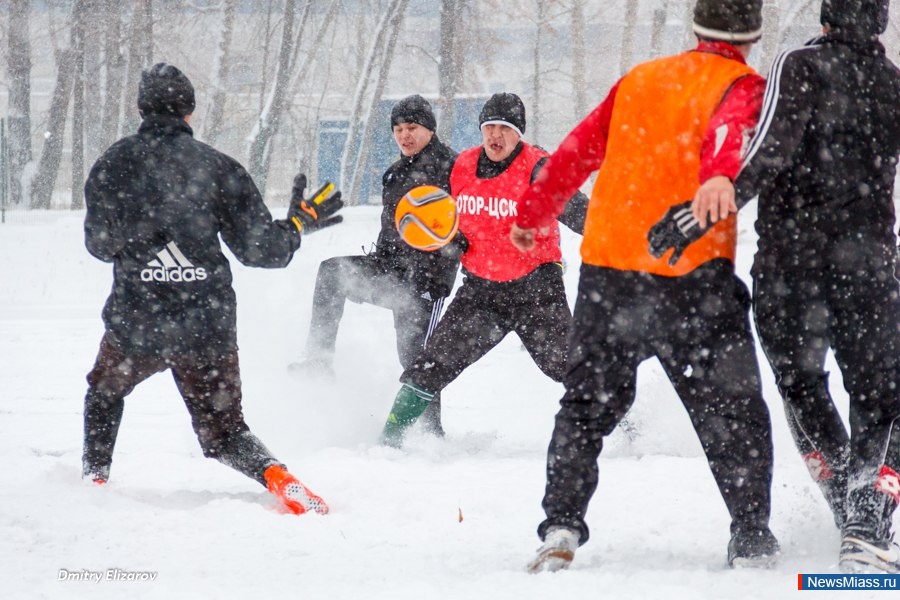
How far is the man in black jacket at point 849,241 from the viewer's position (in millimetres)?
3182

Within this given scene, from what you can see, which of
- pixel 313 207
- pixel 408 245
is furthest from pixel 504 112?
pixel 313 207

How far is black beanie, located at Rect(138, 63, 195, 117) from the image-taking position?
4137mm

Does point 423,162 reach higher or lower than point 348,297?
higher

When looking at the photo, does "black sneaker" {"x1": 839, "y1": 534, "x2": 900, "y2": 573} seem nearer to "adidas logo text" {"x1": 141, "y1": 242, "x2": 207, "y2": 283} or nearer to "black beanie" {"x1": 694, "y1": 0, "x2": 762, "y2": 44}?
"black beanie" {"x1": 694, "y1": 0, "x2": 762, "y2": 44}

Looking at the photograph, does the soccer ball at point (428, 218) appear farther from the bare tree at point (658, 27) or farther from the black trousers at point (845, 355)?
the bare tree at point (658, 27)

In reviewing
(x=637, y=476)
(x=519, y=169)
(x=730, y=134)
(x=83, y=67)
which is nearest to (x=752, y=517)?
(x=730, y=134)

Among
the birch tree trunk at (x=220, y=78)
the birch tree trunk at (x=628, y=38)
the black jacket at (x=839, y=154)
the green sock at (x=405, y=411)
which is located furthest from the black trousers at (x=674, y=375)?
the birch tree trunk at (x=628, y=38)

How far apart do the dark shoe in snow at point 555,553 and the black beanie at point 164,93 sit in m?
2.33

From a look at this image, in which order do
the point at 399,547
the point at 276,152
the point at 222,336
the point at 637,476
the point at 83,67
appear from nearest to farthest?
the point at 399,547 < the point at 222,336 < the point at 637,476 < the point at 83,67 < the point at 276,152

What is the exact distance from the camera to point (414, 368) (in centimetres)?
532

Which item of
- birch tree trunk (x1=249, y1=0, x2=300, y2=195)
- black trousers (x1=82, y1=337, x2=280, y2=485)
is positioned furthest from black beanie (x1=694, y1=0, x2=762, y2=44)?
birch tree trunk (x1=249, y1=0, x2=300, y2=195)

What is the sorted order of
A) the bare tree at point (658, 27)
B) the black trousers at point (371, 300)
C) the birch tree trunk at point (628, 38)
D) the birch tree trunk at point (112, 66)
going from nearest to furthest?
1. the black trousers at point (371, 300)
2. the birch tree trunk at point (112, 66)
3. the bare tree at point (658, 27)
4. the birch tree trunk at point (628, 38)

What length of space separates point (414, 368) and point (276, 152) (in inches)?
1449

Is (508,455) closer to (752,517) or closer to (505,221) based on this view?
(505,221)
